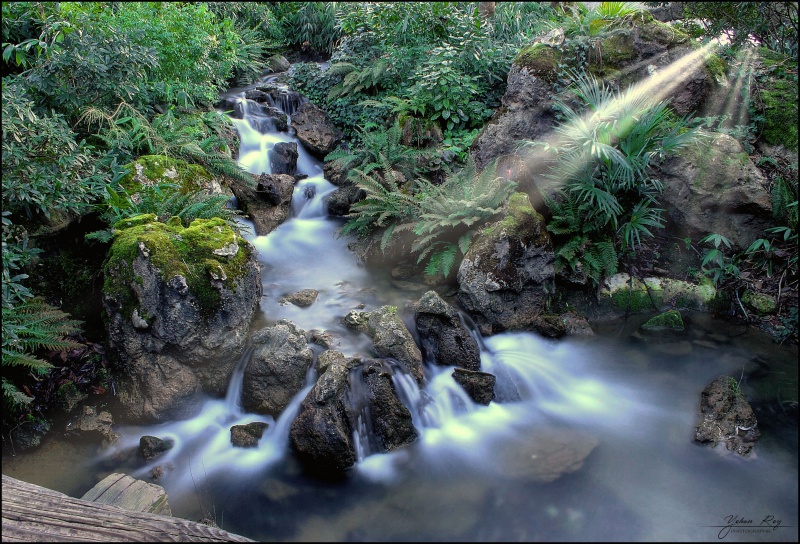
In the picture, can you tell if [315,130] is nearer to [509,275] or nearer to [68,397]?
[509,275]

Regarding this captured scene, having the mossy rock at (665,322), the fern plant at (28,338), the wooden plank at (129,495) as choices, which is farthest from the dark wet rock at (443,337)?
the fern plant at (28,338)

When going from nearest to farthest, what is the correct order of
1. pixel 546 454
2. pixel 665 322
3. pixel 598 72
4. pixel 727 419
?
pixel 546 454 < pixel 727 419 < pixel 665 322 < pixel 598 72

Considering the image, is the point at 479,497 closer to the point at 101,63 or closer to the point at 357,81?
the point at 101,63

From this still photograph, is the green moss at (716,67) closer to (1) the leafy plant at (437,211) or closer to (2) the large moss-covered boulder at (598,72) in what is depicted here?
(2) the large moss-covered boulder at (598,72)

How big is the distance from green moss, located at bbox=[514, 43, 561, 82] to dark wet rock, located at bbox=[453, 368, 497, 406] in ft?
17.4

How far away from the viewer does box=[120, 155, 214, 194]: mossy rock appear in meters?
6.41

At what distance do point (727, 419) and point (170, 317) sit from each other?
558 centimetres

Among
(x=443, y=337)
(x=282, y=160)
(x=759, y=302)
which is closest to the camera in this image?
(x=443, y=337)

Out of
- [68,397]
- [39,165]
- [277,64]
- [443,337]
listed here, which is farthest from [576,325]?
[277,64]

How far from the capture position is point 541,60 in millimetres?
8305

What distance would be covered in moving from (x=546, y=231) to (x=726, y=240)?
2431 millimetres

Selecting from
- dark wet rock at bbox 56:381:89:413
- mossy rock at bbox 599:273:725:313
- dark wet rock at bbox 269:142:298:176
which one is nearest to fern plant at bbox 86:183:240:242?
dark wet rock at bbox 56:381:89:413

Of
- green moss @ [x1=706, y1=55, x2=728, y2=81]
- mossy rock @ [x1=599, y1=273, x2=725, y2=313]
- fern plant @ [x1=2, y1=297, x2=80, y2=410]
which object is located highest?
green moss @ [x1=706, y1=55, x2=728, y2=81]

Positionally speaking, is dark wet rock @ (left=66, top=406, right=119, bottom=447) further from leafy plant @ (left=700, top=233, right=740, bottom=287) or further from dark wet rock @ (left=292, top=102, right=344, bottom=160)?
leafy plant @ (left=700, top=233, right=740, bottom=287)
